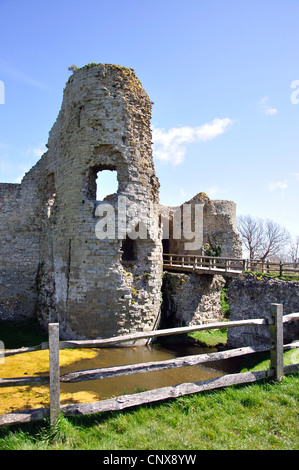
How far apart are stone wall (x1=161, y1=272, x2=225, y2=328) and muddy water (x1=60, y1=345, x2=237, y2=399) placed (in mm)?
2177

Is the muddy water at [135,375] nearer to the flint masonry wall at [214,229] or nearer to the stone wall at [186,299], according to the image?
the stone wall at [186,299]

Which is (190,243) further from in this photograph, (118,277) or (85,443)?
(85,443)

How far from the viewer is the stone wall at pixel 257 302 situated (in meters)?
10.2

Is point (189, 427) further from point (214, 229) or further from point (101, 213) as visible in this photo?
point (214, 229)

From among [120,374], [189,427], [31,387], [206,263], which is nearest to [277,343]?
[189,427]

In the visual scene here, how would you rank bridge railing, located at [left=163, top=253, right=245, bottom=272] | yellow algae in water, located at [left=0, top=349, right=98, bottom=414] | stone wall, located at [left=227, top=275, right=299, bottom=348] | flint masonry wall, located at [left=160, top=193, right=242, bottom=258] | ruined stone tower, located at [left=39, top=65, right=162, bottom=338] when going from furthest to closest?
flint masonry wall, located at [left=160, top=193, right=242, bottom=258], bridge railing, located at [left=163, top=253, right=245, bottom=272], ruined stone tower, located at [left=39, top=65, right=162, bottom=338], stone wall, located at [left=227, top=275, right=299, bottom=348], yellow algae in water, located at [left=0, top=349, right=98, bottom=414]

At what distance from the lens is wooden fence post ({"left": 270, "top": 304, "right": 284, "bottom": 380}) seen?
5.02 metres

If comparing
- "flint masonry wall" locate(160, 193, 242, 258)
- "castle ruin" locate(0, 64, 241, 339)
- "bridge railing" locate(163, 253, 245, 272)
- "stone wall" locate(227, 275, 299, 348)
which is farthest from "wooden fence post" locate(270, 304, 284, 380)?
"flint masonry wall" locate(160, 193, 242, 258)

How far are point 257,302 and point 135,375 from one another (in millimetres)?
5284

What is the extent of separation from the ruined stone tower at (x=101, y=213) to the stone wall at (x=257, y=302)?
3.15m

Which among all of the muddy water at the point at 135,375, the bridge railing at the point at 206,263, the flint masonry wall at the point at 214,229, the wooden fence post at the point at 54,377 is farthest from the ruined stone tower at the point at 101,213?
the flint masonry wall at the point at 214,229

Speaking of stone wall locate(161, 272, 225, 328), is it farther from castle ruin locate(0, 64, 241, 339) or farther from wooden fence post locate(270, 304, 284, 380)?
wooden fence post locate(270, 304, 284, 380)

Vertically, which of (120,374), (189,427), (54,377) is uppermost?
(54,377)

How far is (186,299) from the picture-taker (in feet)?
46.9
